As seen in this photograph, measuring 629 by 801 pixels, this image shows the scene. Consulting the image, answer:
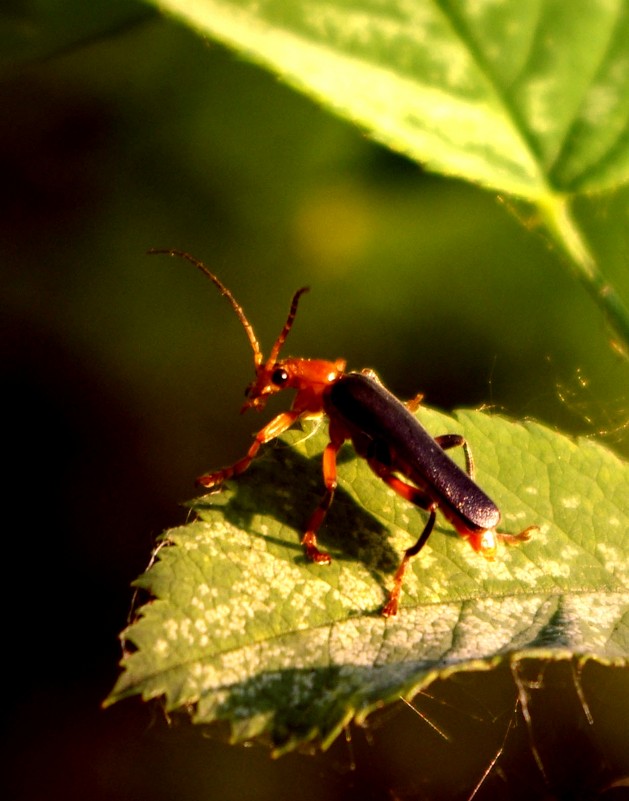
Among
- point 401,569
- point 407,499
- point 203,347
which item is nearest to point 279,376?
point 407,499

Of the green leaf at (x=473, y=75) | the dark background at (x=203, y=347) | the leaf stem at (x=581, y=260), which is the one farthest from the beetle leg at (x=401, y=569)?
the dark background at (x=203, y=347)

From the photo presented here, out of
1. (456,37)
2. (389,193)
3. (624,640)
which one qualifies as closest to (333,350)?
(389,193)

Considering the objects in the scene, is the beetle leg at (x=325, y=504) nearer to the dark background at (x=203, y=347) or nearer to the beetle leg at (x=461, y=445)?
the beetle leg at (x=461, y=445)

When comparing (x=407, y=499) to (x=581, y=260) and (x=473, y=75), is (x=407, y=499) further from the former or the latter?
(x=473, y=75)

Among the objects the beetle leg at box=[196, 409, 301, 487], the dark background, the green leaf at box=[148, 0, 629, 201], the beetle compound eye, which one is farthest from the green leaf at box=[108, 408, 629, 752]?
the dark background

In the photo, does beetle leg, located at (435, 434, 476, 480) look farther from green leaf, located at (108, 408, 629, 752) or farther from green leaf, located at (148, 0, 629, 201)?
green leaf, located at (148, 0, 629, 201)
